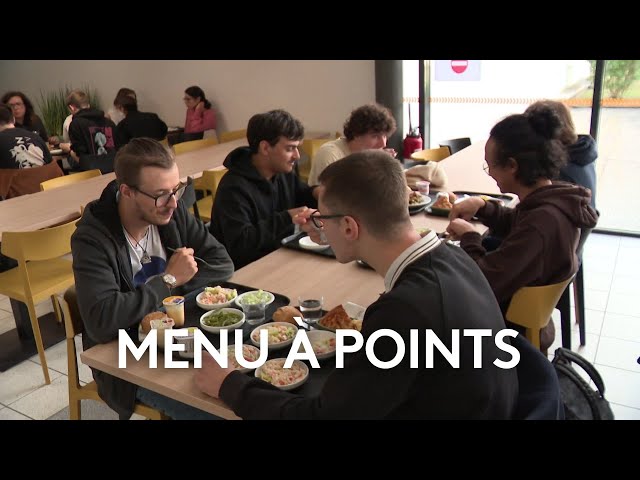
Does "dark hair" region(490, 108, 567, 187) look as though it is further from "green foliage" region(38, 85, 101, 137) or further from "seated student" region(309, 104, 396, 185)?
"green foliage" region(38, 85, 101, 137)

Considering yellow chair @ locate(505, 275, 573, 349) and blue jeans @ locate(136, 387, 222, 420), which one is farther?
yellow chair @ locate(505, 275, 573, 349)

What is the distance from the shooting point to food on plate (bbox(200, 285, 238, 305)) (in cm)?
206

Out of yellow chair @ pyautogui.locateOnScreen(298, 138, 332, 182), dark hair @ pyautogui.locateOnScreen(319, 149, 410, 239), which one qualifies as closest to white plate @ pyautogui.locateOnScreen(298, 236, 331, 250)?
dark hair @ pyautogui.locateOnScreen(319, 149, 410, 239)

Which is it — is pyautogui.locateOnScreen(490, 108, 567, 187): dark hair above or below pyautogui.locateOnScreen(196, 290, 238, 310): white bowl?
above

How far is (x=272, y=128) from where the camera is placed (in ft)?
9.53

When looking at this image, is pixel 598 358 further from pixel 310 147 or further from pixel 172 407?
pixel 310 147

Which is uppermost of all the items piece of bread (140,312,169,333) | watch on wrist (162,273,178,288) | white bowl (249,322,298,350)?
watch on wrist (162,273,178,288)

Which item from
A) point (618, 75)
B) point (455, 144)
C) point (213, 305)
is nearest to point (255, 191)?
point (213, 305)

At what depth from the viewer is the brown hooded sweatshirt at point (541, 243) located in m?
2.13

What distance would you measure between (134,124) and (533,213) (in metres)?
5.05

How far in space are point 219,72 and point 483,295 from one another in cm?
582

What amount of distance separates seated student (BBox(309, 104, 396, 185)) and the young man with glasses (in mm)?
1257

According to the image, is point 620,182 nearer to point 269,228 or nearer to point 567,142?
point 567,142

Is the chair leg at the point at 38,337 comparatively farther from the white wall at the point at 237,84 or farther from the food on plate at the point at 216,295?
the white wall at the point at 237,84
